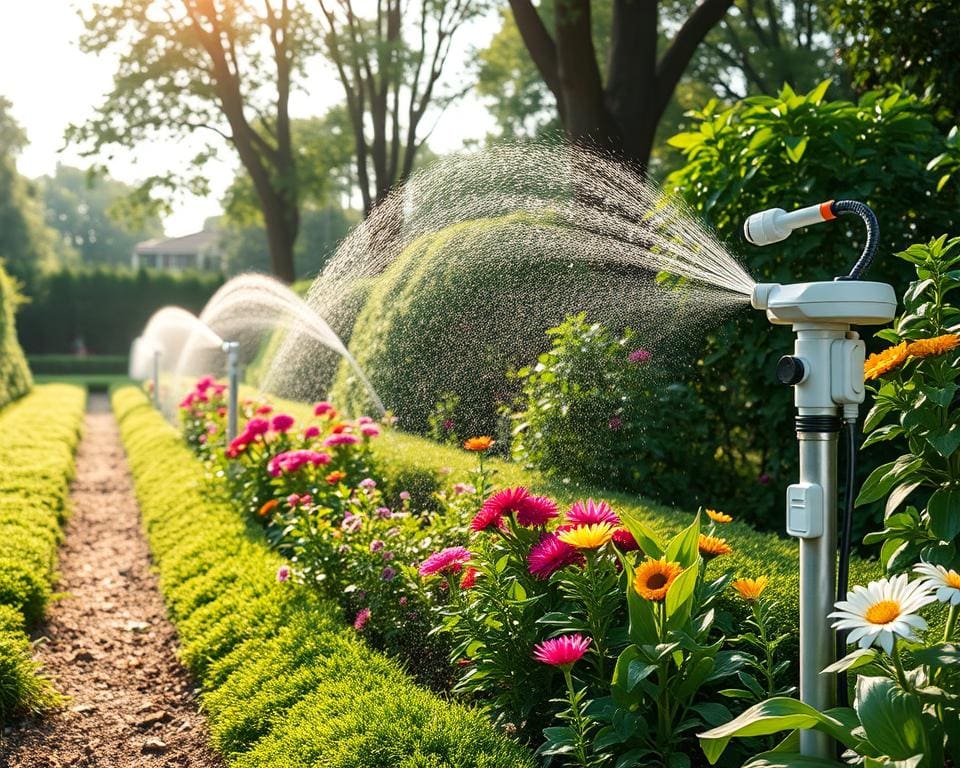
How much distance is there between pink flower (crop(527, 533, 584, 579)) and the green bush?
12868 millimetres

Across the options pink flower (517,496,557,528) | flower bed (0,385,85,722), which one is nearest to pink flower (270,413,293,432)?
flower bed (0,385,85,722)

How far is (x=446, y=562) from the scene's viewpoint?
2.78 metres

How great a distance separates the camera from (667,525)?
342 centimetres

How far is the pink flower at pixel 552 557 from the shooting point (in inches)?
92.7

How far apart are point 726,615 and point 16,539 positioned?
13.3ft

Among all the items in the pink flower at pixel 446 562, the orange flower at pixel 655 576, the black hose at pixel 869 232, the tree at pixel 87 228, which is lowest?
the pink flower at pixel 446 562

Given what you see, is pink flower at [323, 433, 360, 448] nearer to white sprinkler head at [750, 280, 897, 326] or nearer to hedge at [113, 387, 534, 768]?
hedge at [113, 387, 534, 768]

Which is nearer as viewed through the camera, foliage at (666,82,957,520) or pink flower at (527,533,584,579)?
pink flower at (527,533,584,579)

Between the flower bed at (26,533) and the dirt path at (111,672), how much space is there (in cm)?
12

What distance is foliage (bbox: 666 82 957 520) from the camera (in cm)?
427

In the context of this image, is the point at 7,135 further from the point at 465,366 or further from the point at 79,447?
the point at 465,366

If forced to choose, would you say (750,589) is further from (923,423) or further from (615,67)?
(615,67)

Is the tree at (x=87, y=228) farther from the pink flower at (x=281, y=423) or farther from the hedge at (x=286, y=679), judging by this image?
the hedge at (x=286, y=679)

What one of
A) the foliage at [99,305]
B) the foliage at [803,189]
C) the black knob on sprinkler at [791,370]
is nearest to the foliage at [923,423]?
the black knob on sprinkler at [791,370]
